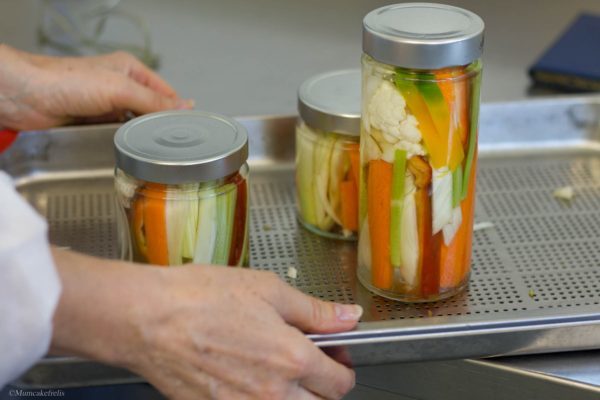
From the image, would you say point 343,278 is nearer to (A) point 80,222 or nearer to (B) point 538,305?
(B) point 538,305

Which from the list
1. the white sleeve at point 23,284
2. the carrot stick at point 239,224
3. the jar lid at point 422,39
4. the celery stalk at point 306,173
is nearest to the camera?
A: the white sleeve at point 23,284

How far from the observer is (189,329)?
72 centimetres

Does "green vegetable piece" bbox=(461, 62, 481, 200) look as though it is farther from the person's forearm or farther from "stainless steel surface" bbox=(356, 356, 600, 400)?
the person's forearm

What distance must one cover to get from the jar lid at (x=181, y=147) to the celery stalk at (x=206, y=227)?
0.06 ft

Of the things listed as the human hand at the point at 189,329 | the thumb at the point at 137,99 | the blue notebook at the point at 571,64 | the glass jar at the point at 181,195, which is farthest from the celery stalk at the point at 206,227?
the blue notebook at the point at 571,64

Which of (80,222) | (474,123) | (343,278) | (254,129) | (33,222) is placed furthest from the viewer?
(254,129)

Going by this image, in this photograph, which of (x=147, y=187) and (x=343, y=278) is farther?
(x=343, y=278)

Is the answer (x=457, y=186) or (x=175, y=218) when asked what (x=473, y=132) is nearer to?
(x=457, y=186)

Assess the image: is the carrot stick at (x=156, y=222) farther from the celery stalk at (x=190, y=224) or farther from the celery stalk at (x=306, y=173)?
the celery stalk at (x=306, y=173)

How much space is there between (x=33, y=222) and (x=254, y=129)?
21.2 inches

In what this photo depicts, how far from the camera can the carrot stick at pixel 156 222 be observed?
835 mm

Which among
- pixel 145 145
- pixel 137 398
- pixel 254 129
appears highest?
pixel 145 145

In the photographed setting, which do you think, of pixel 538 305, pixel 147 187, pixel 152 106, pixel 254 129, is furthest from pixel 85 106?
pixel 538 305

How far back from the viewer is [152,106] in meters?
1.12
